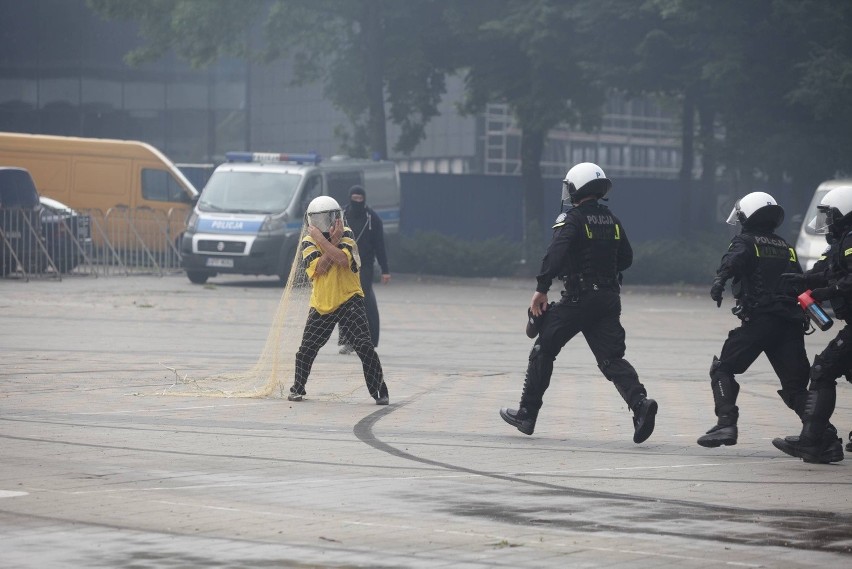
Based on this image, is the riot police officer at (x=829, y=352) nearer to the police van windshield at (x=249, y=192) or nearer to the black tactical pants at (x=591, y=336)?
the black tactical pants at (x=591, y=336)

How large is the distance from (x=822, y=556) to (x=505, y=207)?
35.6 metres

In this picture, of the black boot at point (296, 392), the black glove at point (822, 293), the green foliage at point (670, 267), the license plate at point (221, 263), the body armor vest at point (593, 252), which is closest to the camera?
the black glove at point (822, 293)

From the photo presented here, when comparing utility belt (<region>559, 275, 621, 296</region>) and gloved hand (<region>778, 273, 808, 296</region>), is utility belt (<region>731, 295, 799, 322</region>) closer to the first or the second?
gloved hand (<region>778, 273, 808, 296</region>)

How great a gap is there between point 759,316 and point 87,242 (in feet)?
72.2

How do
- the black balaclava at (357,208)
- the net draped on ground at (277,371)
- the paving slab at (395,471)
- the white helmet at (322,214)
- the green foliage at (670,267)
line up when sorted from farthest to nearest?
1. the green foliage at (670,267)
2. the black balaclava at (357,208)
3. the net draped on ground at (277,371)
4. the white helmet at (322,214)
5. the paving slab at (395,471)

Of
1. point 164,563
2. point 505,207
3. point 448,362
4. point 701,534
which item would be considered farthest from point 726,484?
point 505,207

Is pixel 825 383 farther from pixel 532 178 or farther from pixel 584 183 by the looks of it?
pixel 532 178

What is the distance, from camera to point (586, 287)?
33.7 ft

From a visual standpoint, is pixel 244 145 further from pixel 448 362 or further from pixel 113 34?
pixel 448 362

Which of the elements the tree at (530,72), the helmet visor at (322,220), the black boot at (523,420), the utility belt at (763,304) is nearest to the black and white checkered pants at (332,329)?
the helmet visor at (322,220)

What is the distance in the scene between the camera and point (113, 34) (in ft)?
178

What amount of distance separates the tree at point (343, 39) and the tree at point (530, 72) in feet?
3.49

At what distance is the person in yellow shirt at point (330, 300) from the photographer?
1227 centimetres

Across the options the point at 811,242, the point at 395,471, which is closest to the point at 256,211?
the point at 811,242
